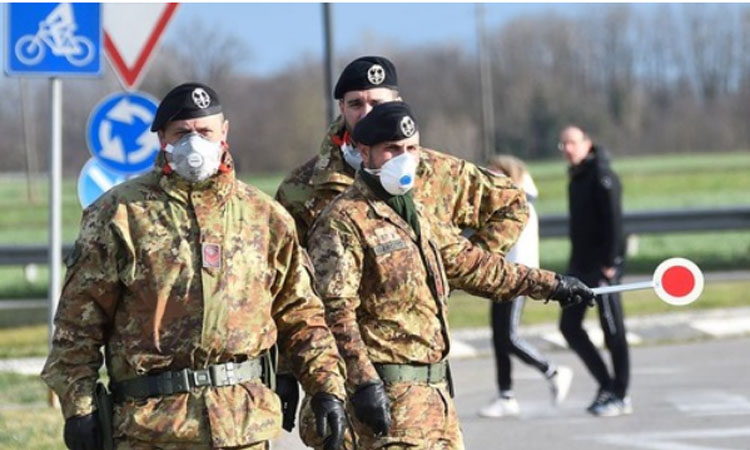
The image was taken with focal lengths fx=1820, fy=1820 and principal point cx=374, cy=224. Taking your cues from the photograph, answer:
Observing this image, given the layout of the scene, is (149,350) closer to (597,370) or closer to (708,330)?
(597,370)

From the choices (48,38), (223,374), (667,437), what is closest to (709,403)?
(667,437)

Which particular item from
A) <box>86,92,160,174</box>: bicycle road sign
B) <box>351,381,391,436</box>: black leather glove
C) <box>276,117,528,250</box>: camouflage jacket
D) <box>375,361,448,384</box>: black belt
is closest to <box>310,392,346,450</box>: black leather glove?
<box>351,381,391,436</box>: black leather glove

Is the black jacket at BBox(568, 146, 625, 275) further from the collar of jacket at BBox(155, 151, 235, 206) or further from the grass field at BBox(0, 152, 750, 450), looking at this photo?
Answer: the collar of jacket at BBox(155, 151, 235, 206)

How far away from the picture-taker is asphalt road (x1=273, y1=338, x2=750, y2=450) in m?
10.7

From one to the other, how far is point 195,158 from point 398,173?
0.97 m

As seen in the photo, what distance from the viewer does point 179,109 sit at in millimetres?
5469

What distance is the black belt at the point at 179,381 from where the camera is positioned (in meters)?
5.34

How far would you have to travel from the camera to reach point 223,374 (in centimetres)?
538

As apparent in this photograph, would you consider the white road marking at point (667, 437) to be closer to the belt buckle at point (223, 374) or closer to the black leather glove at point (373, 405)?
the black leather glove at point (373, 405)

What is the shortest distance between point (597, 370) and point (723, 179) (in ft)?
156

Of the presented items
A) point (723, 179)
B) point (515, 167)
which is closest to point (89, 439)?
point (515, 167)

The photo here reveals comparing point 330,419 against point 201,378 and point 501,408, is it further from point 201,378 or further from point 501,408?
point 501,408

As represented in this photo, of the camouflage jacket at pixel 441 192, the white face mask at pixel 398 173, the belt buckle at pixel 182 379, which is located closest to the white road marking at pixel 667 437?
the camouflage jacket at pixel 441 192

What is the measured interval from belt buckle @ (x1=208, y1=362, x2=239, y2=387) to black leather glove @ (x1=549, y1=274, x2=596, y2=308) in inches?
61.5
